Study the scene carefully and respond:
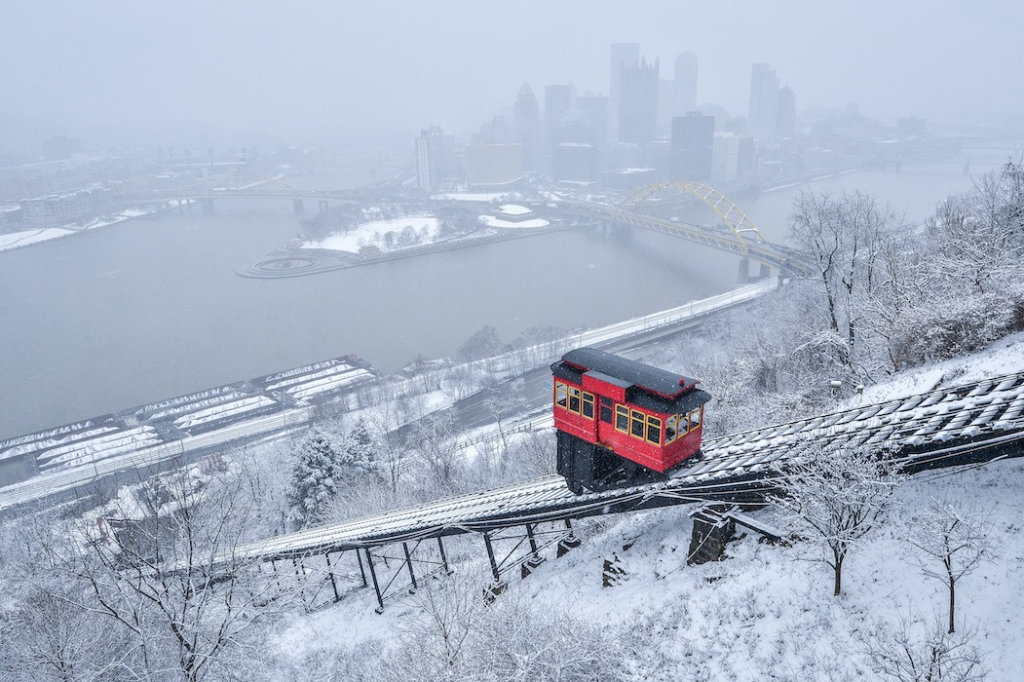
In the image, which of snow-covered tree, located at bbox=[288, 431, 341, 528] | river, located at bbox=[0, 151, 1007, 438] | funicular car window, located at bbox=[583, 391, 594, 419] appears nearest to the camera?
funicular car window, located at bbox=[583, 391, 594, 419]

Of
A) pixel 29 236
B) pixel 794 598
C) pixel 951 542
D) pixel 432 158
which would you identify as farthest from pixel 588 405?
pixel 432 158

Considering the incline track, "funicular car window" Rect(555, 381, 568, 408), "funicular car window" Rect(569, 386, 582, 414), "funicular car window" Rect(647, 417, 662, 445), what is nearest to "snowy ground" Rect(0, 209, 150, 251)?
the incline track

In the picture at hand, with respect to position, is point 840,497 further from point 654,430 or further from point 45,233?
point 45,233

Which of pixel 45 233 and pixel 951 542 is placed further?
pixel 45 233

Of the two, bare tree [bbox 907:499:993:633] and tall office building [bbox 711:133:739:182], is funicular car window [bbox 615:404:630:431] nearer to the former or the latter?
bare tree [bbox 907:499:993:633]

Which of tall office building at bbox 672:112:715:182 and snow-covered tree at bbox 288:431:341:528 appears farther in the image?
tall office building at bbox 672:112:715:182
